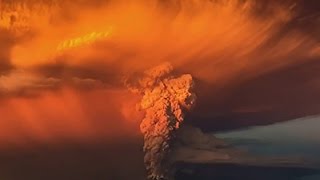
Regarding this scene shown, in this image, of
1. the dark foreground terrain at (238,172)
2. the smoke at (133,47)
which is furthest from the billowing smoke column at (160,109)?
the dark foreground terrain at (238,172)

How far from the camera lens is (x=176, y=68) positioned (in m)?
5.54

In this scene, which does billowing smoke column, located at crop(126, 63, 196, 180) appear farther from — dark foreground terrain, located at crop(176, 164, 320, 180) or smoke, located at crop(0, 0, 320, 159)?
dark foreground terrain, located at crop(176, 164, 320, 180)

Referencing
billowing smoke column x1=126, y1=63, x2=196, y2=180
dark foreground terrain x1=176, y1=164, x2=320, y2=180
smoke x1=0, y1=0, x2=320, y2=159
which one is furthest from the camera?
dark foreground terrain x1=176, y1=164, x2=320, y2=180

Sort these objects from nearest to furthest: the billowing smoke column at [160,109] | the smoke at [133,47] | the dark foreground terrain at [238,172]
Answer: the smoke at [133,47]
the billowing smoke column at [160,109]
the dark foreground terrain at [238,172]

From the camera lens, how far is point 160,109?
5.53m

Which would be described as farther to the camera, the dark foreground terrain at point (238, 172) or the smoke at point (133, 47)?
the dark foreground terrain at point (238, 172)

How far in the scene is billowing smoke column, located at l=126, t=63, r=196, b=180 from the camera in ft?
18.1

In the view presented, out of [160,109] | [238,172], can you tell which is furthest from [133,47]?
[238,172]

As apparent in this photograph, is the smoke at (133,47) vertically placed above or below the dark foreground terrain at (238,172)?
above

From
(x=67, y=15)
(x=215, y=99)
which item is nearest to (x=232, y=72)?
(x=215, y=99)

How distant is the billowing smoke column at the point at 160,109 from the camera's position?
18.1ft

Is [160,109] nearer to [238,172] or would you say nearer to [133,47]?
[133,47]

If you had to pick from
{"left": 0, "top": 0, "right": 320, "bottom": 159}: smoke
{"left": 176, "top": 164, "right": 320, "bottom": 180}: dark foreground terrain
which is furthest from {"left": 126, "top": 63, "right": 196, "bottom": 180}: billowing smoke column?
{"left": 176, "top": 164, "right": 320, "bottom": 180}: dark foreground terrain

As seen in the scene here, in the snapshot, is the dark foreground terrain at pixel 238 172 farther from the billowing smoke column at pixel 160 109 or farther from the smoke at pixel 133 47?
the smoke at pixel 133 47
